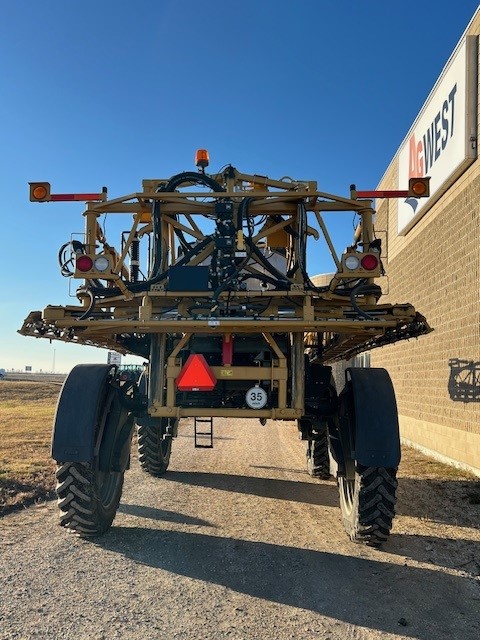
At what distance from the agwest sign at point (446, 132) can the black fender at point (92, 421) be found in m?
7.72

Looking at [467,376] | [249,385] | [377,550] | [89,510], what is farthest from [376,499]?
[467,376]

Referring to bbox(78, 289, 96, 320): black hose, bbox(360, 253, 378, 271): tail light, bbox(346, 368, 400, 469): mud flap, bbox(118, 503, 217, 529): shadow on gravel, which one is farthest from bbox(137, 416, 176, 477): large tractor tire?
bbox(360, 253, 378, 271): tail light

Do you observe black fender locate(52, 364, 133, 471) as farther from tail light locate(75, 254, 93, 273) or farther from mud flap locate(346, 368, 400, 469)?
mud flap locate(346, 368, 400, 469)

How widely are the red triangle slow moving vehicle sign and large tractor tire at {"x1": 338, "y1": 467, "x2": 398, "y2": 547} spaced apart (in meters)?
1.71

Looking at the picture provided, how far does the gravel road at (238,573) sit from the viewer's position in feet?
11.9

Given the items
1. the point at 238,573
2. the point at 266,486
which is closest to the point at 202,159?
the point at 238,573

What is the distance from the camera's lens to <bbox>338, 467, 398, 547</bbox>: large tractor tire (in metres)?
5.27

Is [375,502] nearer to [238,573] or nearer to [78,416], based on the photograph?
[238,573]

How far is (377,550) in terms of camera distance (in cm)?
535

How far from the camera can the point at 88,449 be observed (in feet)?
16.9

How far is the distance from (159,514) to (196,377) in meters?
2.10

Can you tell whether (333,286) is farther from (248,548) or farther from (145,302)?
(248,548)

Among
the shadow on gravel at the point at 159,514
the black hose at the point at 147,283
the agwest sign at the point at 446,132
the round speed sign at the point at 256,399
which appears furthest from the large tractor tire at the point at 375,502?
the agwest sign at the point at 446,132

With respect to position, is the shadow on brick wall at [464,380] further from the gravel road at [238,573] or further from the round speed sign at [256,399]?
the round speed sign at [256,399]
